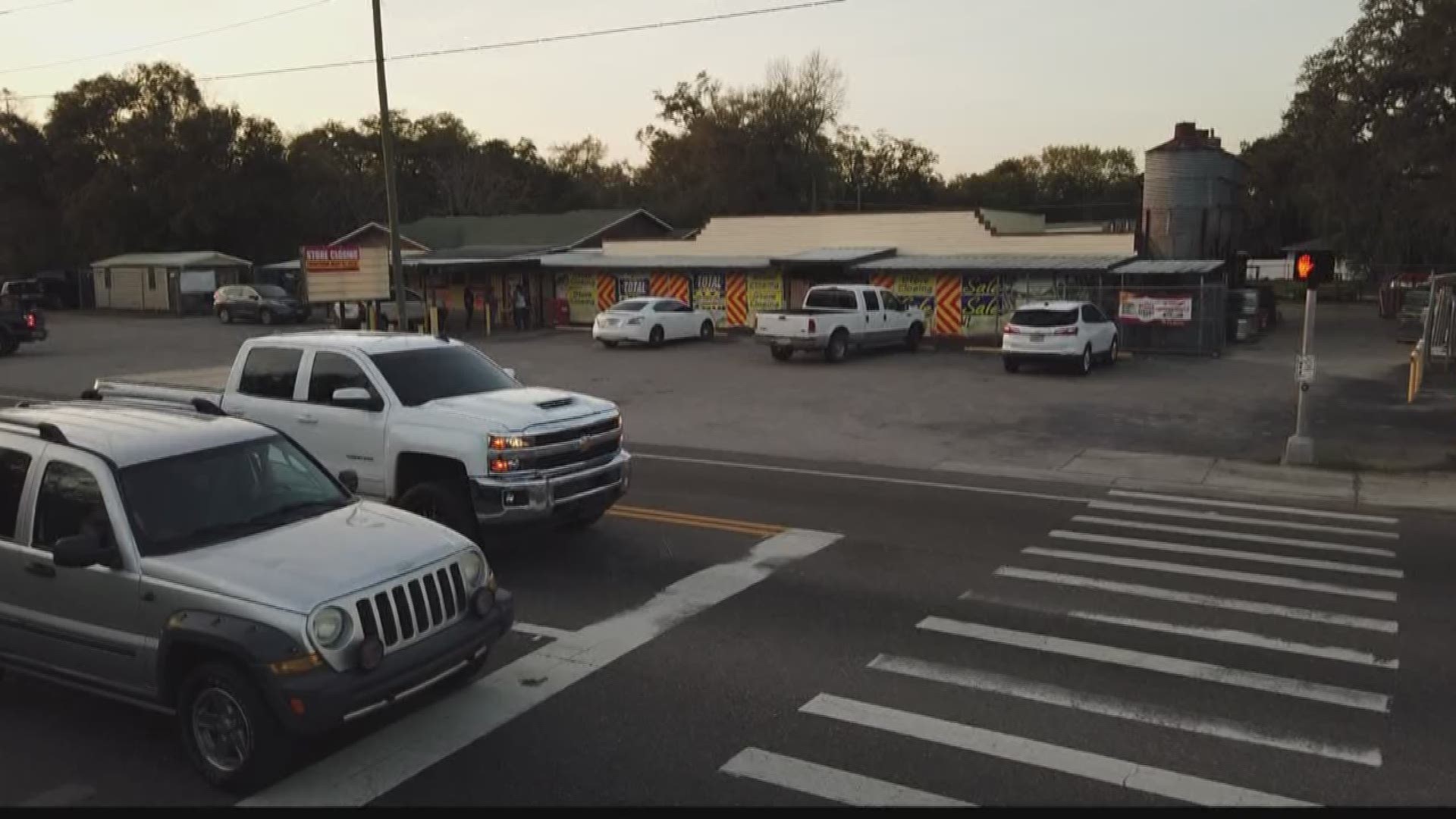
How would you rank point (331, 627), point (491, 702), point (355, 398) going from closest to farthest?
point (331, 627) → point (491, 702) → point (355, 398)

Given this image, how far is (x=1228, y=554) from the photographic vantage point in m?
9.76

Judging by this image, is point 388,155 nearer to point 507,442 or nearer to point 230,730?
point 507,442

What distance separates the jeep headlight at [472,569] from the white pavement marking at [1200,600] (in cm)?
399

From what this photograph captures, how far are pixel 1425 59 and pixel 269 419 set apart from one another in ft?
103

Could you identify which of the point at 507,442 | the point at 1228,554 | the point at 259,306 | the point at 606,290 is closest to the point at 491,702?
the point at 507,442

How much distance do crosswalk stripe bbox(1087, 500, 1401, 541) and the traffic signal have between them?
4.67 metres

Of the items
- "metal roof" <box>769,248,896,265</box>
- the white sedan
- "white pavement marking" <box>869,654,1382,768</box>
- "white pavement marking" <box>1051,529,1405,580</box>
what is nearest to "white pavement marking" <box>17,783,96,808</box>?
"white pavement marking" <box>869,654,1382,768</box>

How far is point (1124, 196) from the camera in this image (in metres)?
91.2

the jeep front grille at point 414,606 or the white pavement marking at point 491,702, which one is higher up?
the jeep front grille at point 414,606

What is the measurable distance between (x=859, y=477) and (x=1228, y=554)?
508cm

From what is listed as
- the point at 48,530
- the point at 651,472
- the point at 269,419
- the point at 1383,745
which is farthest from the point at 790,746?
the point at 651,472

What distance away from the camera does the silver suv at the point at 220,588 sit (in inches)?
201

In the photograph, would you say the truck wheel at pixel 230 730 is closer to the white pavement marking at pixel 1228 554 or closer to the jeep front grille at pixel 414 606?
the jeep front grille at pixel 414 606

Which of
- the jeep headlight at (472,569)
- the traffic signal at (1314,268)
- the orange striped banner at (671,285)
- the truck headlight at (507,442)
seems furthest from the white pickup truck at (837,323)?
the jeep headlight at (472,569)
